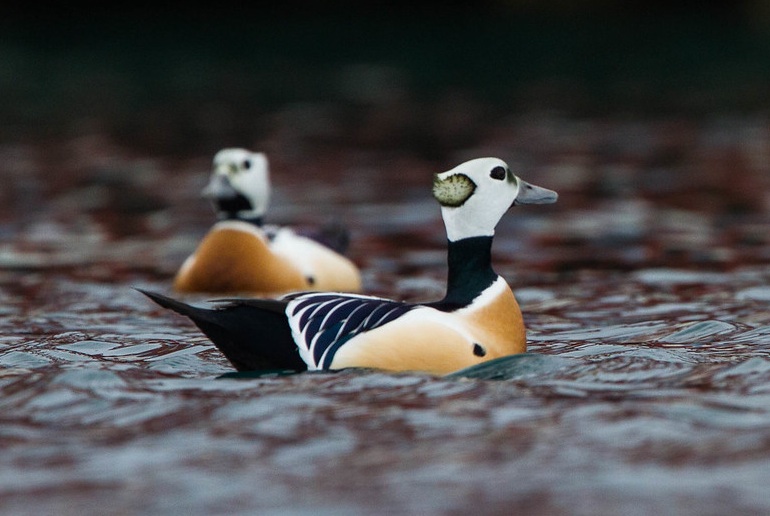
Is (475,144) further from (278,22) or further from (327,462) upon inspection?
(278,22)

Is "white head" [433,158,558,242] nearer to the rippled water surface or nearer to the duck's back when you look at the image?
the duck's back

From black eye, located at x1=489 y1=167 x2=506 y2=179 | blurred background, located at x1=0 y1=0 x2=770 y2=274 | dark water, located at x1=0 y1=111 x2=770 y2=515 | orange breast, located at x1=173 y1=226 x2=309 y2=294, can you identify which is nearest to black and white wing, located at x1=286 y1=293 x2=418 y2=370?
dark water, located at x1=0 y1=111 x2=770 y2=515

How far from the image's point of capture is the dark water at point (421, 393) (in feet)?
18.3

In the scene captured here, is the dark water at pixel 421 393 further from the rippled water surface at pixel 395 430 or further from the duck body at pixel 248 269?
the duck body at pixel 248 269

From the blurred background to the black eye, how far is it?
198 inches

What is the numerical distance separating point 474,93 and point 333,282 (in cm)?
1547

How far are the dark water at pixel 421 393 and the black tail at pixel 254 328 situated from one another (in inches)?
5.0

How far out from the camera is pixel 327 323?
7.12 meters

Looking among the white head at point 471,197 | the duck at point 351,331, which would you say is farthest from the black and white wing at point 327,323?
the white head at point 471,197

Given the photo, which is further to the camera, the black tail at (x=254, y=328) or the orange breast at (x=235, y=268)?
the orange breast at (x=235, y=268)

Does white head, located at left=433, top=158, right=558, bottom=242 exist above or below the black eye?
below

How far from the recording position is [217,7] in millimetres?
47312

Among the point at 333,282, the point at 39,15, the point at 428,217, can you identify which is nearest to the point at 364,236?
the point at 428,217

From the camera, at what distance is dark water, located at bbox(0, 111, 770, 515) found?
558 cm
